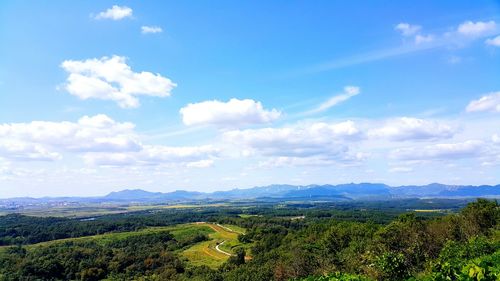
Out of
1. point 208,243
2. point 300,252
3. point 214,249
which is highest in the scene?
point 300,252

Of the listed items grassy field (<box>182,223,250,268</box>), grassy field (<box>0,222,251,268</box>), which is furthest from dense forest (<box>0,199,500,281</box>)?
grassy field (<box>182,223,250,268</box>)

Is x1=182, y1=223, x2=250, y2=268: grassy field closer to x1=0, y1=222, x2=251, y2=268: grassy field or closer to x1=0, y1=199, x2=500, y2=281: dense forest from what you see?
x1=0, y1=222, x2=251, y2=268: grassy field

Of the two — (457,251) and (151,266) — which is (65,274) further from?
(457,251)

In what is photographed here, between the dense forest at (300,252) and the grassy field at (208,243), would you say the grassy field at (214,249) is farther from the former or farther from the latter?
the dense forest at (300,252)

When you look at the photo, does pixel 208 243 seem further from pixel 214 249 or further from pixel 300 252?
pixel 300 252

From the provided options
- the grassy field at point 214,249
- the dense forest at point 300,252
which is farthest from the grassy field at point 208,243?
the dense forest at point 300,252

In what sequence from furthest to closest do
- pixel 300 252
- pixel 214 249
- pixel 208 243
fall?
1. pixel 208 243
2. pixel 214 249
3. pixel 300 252

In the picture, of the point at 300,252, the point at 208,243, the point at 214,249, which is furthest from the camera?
the point at 208,243

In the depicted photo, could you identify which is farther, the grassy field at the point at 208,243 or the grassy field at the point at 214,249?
the grassy field at the point at 208,243

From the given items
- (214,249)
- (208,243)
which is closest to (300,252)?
(214,249)
